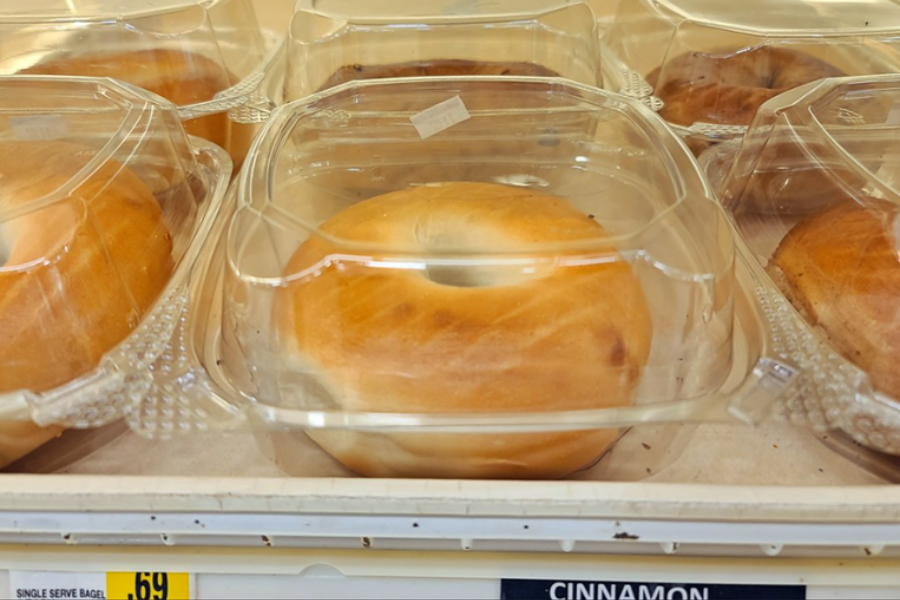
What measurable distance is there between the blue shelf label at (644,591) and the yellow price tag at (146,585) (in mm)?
327

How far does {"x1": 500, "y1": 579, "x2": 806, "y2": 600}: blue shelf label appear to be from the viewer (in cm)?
66

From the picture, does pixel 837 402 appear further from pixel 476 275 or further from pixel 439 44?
pixel 439 44

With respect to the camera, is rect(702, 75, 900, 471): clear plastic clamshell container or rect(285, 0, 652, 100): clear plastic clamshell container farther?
rect(285, 0, 652, 100): clear plastic clamshell container

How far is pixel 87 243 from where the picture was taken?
0.74m

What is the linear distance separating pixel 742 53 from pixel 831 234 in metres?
0.53

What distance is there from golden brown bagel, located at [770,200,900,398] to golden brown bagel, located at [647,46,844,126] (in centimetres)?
36

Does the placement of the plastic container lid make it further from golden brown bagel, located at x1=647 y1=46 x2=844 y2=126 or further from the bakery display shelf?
the bakery display shelf

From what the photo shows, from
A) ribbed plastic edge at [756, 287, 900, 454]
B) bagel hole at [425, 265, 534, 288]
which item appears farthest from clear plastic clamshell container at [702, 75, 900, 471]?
bagel hole at [425, 265, 534, 288]

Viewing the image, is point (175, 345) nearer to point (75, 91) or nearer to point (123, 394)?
point (123, 394)

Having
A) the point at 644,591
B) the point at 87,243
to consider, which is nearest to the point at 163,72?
the point at 87,243

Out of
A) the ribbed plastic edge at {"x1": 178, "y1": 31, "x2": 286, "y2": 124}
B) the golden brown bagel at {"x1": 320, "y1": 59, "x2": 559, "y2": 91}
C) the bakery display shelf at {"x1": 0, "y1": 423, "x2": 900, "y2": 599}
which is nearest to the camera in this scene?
the bakery display shelf at {"x1": 0, "y1": 423, "x2": 900, "y2": 599}

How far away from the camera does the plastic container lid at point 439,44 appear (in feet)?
3.97

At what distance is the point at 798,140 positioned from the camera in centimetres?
90

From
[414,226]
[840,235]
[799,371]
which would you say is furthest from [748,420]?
[414,226]
